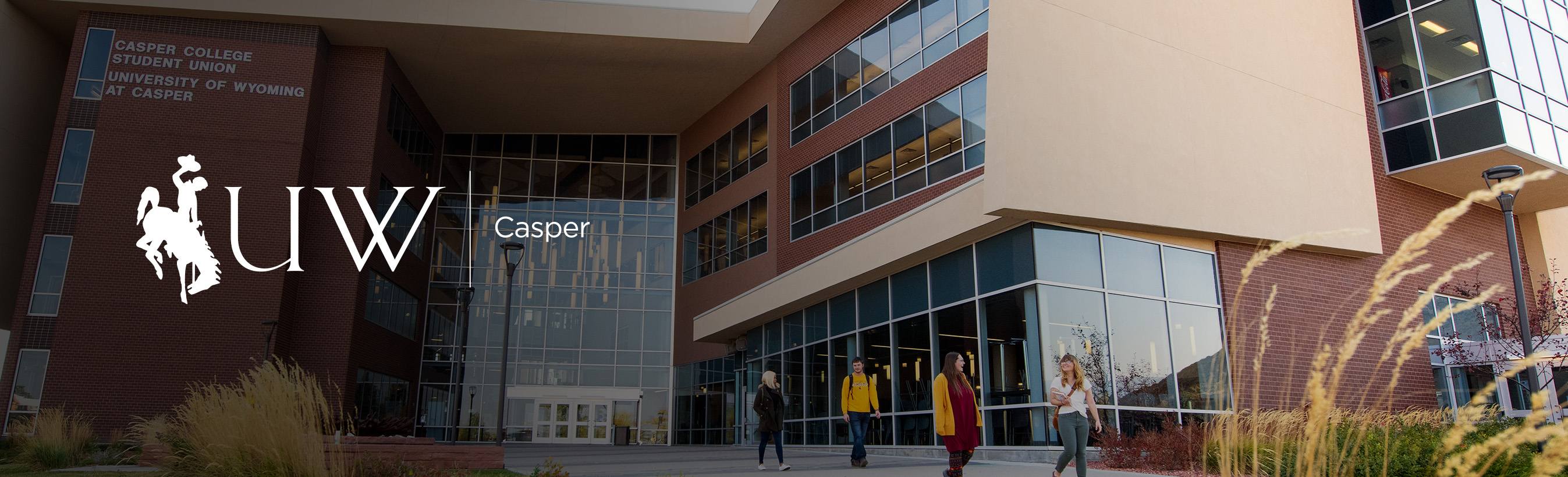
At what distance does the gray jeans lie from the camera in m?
8.97

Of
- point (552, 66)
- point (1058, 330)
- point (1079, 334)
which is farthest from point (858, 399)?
point (552, 66)

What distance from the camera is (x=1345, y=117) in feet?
61.0

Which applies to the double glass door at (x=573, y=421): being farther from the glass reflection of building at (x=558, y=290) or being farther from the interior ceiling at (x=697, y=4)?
the interior ceiling at (x=697, y=4)

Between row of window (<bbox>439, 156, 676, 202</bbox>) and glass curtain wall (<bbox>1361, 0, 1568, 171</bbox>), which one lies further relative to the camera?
row of window (<bbox>439, 156, 676, 202</bbox>)

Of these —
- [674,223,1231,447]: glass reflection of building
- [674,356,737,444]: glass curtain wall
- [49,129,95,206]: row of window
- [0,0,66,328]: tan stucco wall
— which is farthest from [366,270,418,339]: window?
[674,223,1231,447]: glass reflection of building

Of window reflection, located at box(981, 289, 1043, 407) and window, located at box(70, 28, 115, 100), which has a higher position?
window, located at box(70, 28, 115, 100)

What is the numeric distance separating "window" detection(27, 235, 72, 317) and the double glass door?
14003 mm

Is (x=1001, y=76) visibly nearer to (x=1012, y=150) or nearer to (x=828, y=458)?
(x=1012, y=150)

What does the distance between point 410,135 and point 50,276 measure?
34.4 feet

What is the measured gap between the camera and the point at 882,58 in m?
21.5

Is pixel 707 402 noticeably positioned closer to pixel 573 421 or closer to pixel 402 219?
pixel 573 421

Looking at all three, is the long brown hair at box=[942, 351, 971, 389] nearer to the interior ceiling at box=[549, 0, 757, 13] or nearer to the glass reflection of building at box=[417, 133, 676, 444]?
the interior ceiling at box=[549, 0, 757, 13]

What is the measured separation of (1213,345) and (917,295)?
16.9 ft

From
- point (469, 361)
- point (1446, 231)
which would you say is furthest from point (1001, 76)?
point (469, 361)
